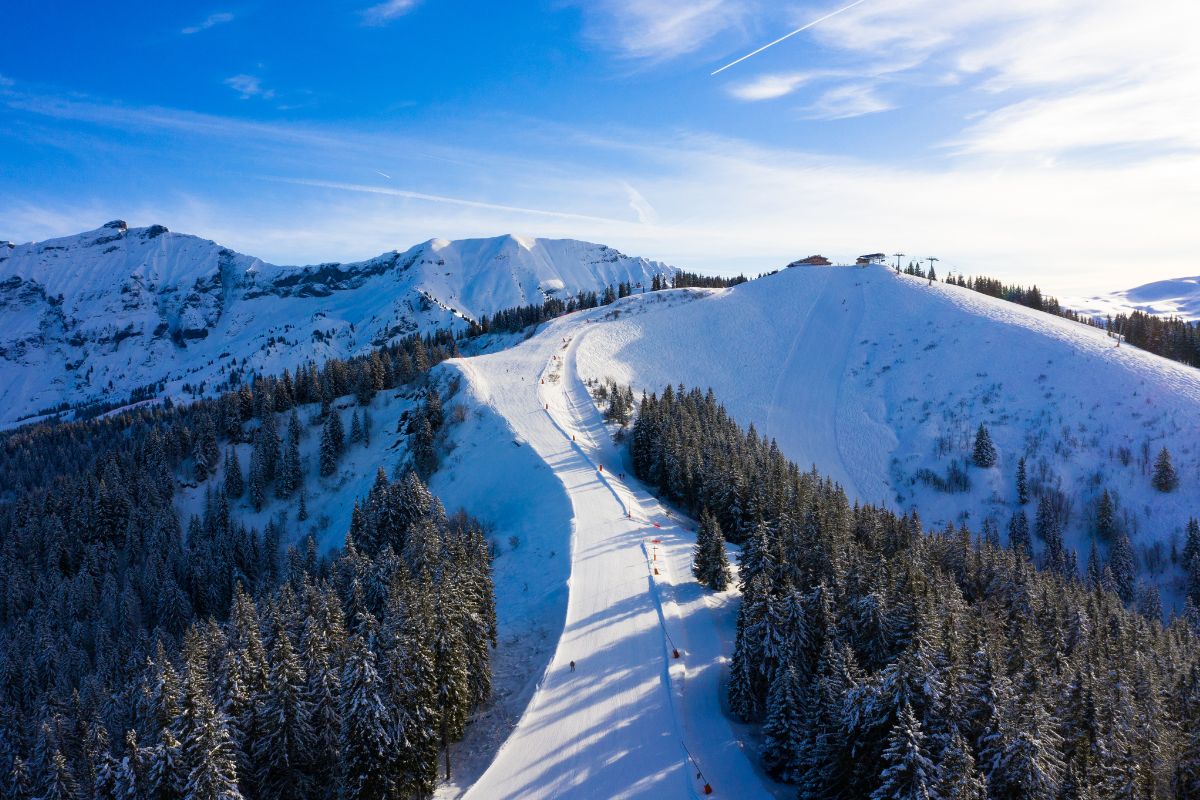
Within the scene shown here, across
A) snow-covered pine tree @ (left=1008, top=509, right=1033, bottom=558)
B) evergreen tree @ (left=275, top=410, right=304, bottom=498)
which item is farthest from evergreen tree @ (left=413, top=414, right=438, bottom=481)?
snow-covered pine tree @ (left=1008, top=509, right=1033, bottom=558)

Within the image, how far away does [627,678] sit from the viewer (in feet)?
121

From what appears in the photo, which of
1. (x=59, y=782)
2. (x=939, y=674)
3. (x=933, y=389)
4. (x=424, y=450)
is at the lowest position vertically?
(x=59, y=782)

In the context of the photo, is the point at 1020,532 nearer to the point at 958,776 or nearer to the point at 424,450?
the point at 958,776

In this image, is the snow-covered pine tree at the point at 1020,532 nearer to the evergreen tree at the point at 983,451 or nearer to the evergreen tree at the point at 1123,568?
the evergreen tree at the point at 1123,568

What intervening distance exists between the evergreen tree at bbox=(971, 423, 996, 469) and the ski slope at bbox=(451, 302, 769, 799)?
5123 centimetres

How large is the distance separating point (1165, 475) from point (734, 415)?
5932 cm

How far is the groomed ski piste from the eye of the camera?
32906 millimetres

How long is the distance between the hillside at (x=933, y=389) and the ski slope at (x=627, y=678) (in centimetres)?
4473

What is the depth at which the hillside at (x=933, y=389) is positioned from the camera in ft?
267

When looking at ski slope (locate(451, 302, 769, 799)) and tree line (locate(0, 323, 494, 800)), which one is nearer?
tree line (locate(0, 323, 494, 800))

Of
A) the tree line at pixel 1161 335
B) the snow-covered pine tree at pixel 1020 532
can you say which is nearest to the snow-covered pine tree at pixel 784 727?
the snow-covered pine tree at pixel 1020 532

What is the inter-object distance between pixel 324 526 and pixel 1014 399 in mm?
107884

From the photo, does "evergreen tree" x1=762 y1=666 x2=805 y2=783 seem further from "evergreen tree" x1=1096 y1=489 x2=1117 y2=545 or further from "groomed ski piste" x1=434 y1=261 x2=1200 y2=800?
"evergreen tree" x1=1096 y1=489 x2=1117 y2=545

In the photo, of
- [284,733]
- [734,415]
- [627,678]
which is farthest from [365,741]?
[734,415]
